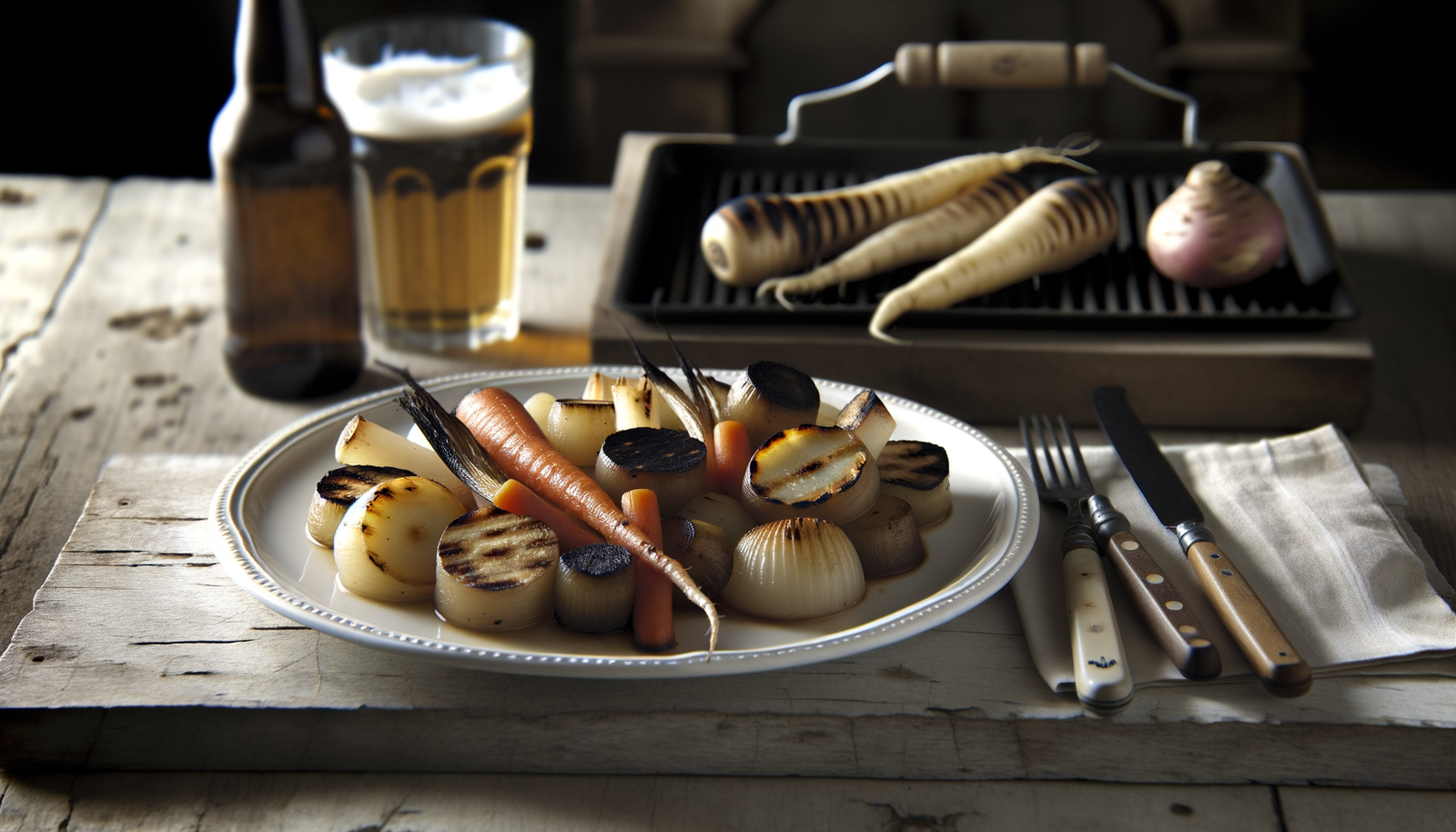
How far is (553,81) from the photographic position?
3.27m

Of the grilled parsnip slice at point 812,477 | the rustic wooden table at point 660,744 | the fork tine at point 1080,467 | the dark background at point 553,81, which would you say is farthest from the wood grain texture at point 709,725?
the dark background at point 553,81

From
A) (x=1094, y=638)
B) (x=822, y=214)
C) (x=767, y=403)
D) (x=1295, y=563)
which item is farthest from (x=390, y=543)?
(x=822, y=214)

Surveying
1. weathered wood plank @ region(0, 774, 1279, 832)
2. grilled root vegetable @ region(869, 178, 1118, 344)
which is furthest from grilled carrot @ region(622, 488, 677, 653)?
grilled root vegetable @ region(869, 178, 1118, 344)

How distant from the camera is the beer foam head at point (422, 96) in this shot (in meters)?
1.34

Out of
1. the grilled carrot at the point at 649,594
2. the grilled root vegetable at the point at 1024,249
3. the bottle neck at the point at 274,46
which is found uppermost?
the bottle neck at the point at 274,46

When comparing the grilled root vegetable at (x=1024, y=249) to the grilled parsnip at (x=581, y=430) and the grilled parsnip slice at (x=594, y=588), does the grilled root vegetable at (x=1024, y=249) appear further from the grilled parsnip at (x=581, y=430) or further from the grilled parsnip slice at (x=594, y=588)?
the grilled parsnip slice at (x=594, y=588)

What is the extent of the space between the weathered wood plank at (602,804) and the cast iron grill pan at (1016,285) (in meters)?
0.58

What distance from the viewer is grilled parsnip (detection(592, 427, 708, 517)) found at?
0.84m

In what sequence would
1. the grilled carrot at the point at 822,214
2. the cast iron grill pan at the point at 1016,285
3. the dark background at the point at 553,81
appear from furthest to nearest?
1. the dark background at the point at 553,81
2. the grilled carrot at the point at 822,214
3. the cast iron grill pan at the point at 1016,285

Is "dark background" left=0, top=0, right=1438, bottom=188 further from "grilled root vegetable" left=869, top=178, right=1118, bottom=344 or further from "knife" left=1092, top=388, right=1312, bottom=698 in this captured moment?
"knife" left=1092, top=388, right=1312, bottom=698

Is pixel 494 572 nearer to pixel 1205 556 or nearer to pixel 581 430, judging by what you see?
pixel 581 430

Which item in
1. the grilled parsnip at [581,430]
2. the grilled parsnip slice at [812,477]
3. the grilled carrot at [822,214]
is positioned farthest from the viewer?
the grilled carrot at [822,214]

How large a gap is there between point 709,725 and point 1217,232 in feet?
2.83

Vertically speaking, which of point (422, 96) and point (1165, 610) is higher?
point (422, 96)
